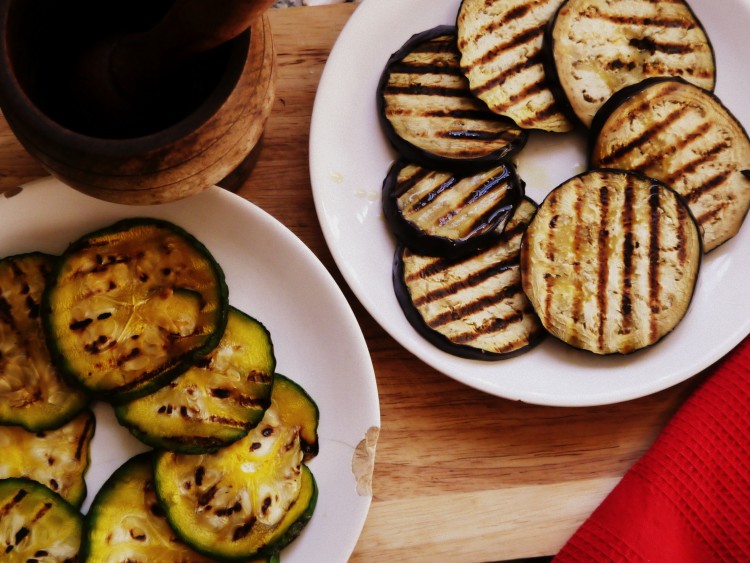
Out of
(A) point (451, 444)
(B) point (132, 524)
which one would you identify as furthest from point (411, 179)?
(B) point (132, 524)

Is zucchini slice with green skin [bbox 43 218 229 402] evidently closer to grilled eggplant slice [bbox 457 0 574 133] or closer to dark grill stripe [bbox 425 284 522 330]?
dark grill stripe [bbox 425 284 522 330]

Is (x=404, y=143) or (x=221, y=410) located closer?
(x=221, y=410)

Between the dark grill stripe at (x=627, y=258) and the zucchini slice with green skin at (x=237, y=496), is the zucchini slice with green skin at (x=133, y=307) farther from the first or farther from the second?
the dark grill stripe at (x=627, y=258)

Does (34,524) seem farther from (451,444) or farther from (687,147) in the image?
(687,147)

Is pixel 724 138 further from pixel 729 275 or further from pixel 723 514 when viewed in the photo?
pixel 723 514

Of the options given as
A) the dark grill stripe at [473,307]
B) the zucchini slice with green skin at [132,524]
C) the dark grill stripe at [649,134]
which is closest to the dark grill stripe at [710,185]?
the dark grill stripe at [649,134]

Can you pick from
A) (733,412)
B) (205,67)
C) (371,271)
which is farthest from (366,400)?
(733,412)
